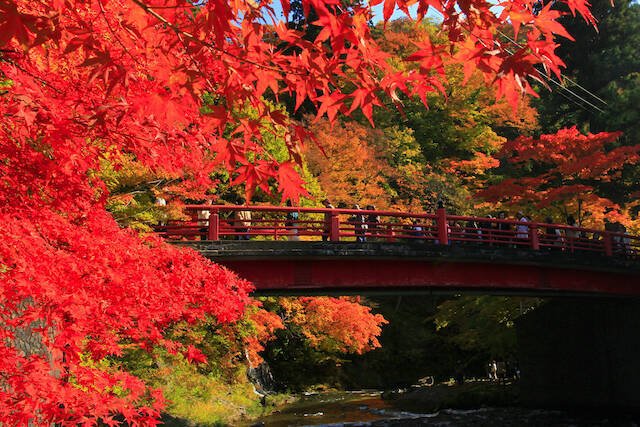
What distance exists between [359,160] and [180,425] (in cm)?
1632

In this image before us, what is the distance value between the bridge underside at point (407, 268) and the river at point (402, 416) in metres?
4.52

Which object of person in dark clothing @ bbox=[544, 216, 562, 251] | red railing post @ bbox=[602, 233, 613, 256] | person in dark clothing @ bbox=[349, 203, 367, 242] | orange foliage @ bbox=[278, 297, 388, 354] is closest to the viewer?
person in dark clothing @ bbox=[349, 203, 367, 242]

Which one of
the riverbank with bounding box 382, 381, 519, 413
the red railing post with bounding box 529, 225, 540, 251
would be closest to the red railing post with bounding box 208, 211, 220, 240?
the red railing post with bounding box 529, 225, 540, 251

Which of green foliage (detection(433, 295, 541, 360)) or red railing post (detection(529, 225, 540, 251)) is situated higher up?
red railing post (detection(529, 225, 540, 251))

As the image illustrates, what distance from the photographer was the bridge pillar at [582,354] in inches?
745

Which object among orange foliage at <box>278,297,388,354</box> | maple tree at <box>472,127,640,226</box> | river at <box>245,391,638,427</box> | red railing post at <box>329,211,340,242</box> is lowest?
river at <box>245,391,638,427</box>

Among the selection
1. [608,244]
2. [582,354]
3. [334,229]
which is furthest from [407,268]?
[582,354]

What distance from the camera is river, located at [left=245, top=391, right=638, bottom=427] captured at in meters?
18.6

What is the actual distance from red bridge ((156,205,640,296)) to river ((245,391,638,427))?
14.8ft

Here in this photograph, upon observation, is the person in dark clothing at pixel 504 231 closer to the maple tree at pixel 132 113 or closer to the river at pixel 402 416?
the river at pixel 402 416

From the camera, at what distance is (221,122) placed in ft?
10.6

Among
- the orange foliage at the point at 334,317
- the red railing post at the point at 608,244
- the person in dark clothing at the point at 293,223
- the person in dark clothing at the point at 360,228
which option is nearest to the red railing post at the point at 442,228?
the person in dark clothing at the point at 360,228

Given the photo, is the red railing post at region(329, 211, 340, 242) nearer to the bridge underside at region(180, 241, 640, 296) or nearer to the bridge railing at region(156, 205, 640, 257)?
the bridge railing at region(156, 205, 640, 257)

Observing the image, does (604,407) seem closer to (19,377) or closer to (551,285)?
(551,285)
